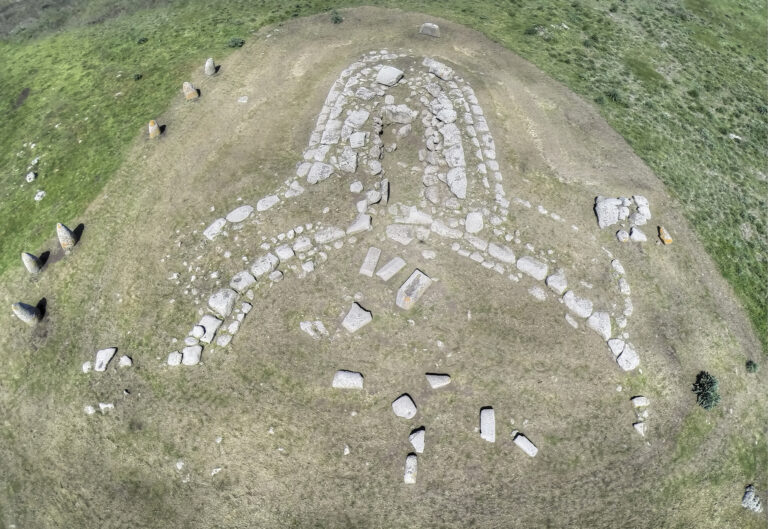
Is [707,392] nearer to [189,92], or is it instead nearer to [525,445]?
[525,445]

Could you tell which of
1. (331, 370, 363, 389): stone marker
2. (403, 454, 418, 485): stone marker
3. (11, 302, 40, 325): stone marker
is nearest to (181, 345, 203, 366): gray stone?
(331, 370, 363, 389): stone marker

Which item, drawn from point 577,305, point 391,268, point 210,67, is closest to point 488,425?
point 577,305

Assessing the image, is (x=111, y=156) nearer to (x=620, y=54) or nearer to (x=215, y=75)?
(x=215, y=75)

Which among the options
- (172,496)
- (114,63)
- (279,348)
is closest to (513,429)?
(279,348)

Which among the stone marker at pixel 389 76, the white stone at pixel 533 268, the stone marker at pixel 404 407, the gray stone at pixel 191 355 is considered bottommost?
the stone marker at pixel 404 407

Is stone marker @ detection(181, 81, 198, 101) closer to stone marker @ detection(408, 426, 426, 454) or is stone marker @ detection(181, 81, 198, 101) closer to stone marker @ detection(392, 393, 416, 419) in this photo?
stone marker @ detection(392, 393, 416, 419)

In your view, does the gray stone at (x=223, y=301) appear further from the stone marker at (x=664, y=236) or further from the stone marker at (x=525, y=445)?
the stone marker at (x=664, y=236)

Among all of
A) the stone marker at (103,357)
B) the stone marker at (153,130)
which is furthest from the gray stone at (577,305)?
the stone marker at (153,130)
